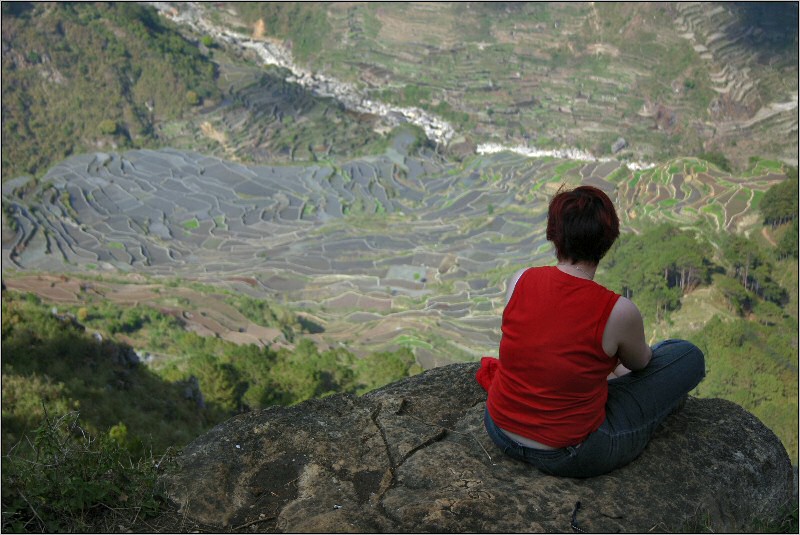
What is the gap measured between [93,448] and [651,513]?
1941 mm

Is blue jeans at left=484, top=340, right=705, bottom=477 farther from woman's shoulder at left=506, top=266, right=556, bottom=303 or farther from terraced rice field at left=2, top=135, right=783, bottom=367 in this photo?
terraced rice field at left=2, top=135, right=783, bottom=367

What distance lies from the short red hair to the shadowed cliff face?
798 mm

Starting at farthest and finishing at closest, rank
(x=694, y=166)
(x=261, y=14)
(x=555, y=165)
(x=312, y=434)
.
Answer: (x=261, y=14), (x=555, y=165), (x=694, y=166), (x=312, y=434)

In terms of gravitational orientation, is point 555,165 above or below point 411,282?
above

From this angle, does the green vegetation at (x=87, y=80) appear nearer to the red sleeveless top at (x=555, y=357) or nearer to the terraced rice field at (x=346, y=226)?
the terraced rice field at (x=346, y=226)

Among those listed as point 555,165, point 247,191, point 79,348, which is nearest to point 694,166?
point 555,165

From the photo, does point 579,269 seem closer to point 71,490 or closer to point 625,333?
point 625,333

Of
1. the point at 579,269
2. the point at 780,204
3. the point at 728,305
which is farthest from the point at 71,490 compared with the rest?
the point at 780,204

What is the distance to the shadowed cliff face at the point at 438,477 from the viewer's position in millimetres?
2553

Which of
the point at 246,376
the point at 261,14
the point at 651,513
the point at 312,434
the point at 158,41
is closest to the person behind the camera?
the point at 651,513

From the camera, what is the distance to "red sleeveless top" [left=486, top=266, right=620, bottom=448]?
263 centimetres

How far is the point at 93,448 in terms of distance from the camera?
114 inches

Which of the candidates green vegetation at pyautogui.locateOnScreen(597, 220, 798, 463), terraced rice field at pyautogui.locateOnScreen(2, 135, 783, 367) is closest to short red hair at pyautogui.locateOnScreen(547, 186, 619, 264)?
green vegetation at pyautogui.locateOnScreen(597, 220, 798, 463)

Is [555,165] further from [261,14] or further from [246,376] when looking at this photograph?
[261,14]
